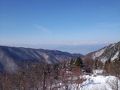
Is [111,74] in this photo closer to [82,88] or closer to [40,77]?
[82,88]

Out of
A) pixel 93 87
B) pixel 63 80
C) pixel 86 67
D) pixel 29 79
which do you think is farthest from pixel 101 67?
pixel 29 79

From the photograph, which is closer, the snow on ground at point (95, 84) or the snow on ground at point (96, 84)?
the snow on ground at point (95, 84)

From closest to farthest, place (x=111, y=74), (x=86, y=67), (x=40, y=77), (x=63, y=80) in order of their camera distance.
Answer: (x=40, y=77), (x=63, y=80), (x=111, y=74), (x=86, y=67)

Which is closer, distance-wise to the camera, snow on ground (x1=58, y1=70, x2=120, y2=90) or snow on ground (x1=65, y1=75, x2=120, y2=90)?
snow on ground (x1=58, y1=70, x2=120, y2=90)

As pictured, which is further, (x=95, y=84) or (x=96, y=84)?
(x=95, y=84)

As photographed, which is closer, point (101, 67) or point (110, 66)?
point (110, 66)

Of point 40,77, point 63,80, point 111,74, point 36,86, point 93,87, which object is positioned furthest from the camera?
point 111,74

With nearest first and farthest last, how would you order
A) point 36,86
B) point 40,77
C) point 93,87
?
point 36,86 → point 40,77 → point 93,87

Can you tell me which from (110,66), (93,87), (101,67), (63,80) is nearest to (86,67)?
(101,67)

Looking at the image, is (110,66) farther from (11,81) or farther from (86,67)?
(11,81)
